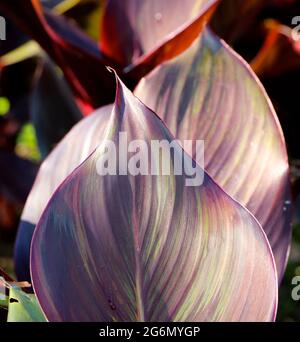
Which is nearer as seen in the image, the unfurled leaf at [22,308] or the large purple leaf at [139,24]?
the unfurled leaf at [22,308]

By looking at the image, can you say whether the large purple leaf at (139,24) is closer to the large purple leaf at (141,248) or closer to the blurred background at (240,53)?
the blurred background at (240,53)

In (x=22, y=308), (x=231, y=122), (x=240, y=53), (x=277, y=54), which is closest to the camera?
(x=22, y=308)

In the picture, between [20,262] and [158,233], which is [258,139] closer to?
[158,233]

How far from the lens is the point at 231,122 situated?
659mm

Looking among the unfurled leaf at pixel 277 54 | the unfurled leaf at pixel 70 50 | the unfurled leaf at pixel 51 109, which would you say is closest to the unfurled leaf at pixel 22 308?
the unfurled leaf at pixel 70 50

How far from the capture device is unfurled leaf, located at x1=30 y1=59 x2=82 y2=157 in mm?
1046

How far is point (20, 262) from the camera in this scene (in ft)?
2.31

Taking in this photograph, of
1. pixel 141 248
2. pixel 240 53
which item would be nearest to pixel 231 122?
pixel 141 248

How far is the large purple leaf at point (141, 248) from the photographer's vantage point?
518 millimetres

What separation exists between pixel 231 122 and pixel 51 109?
0.48 m

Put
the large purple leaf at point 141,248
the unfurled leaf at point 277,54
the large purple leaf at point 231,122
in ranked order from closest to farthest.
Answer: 1. the large purple leaf at point 141,248
2. the large purple leaf at point 231,122
3. the unfurled leaf at point 277,54

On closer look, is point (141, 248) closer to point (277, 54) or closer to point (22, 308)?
point (22, 308)

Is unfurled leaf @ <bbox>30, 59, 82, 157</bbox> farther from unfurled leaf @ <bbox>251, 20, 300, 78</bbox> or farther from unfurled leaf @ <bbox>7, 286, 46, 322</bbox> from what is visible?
unfurled leaf @ <bbox>7, 286, 46, 322</bbox>

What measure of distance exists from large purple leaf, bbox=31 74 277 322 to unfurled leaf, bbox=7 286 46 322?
0.05 feet
